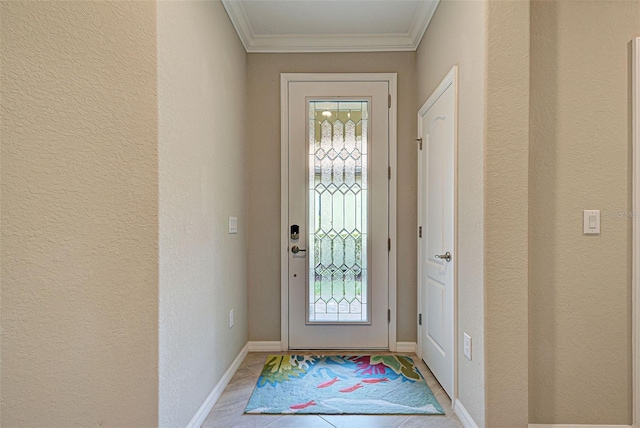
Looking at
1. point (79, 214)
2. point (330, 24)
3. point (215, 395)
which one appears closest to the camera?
point (79, 214)

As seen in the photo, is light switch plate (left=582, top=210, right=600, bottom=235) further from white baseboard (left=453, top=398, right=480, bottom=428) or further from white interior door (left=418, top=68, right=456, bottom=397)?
white baseboard (left=453, top=398, right=480, bottom=428)

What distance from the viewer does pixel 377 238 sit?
296 centimetres

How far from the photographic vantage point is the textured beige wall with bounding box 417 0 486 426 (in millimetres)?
1707

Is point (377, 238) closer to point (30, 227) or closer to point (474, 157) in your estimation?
point (474, 157)

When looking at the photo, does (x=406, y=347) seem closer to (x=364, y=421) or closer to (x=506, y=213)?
(x=364, y=421)

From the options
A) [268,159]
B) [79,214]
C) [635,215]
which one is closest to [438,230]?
[635,215]

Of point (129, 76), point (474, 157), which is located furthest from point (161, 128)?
point (474, 157)

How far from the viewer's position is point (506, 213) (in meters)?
1.65

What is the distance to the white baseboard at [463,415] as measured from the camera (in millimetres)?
1813

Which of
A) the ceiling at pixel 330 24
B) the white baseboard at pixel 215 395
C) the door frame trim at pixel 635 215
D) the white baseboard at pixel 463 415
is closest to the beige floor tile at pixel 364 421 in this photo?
the white baseboard at pixel 463 415

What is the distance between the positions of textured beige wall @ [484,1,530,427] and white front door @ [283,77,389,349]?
1335 mm

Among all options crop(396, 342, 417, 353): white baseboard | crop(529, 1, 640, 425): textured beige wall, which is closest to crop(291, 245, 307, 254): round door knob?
crop(396, 342, 417, 353): white baseboard

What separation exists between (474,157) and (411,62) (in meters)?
1.53

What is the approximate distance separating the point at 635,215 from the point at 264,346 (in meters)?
2.57
